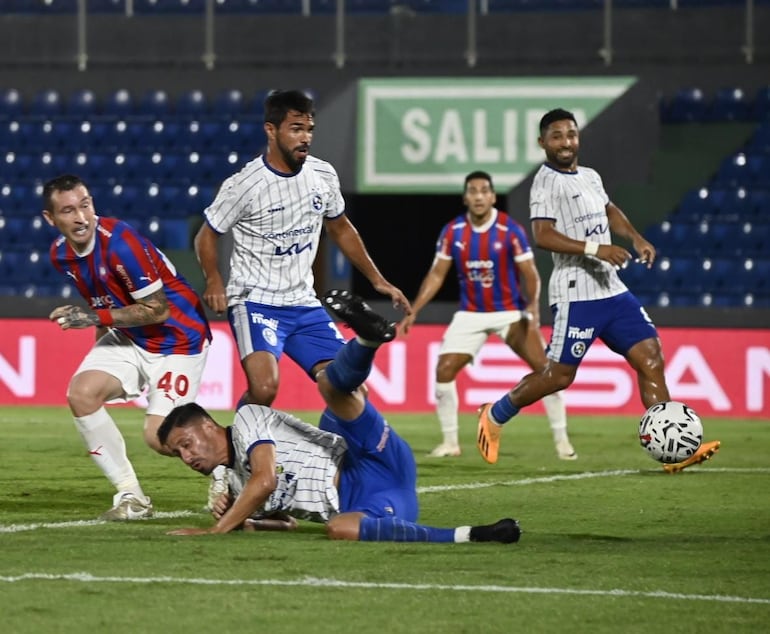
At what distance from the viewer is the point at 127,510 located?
7992 millimetres

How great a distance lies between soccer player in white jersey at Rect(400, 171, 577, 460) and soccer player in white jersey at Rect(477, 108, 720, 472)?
2.62 meters

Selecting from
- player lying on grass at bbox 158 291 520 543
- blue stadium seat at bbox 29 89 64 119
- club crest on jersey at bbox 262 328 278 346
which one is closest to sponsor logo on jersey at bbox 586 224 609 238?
club crest on jersey at bbox 262 328 278 346

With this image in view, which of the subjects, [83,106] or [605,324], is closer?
[605,324]

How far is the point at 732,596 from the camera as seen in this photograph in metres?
5.74

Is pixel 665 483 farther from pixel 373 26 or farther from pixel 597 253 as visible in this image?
pixel 373 26

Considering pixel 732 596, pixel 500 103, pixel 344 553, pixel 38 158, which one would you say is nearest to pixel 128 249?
pixel 344 553

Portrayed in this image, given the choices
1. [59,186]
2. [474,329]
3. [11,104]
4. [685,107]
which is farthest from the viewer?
[11,104]

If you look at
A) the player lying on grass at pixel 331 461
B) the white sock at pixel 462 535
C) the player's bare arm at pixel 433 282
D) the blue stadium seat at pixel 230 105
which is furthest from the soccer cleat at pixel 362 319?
the blue stadium seat at pixel 230 105

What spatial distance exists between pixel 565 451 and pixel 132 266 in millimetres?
4976

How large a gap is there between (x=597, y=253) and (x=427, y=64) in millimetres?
11219

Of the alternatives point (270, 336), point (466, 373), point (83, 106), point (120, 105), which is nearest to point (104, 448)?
point (270, 336)

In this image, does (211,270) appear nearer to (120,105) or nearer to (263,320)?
(263,320)

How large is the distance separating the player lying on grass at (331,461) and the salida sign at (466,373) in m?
9.24

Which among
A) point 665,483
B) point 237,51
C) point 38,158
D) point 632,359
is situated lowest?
point 665,483
